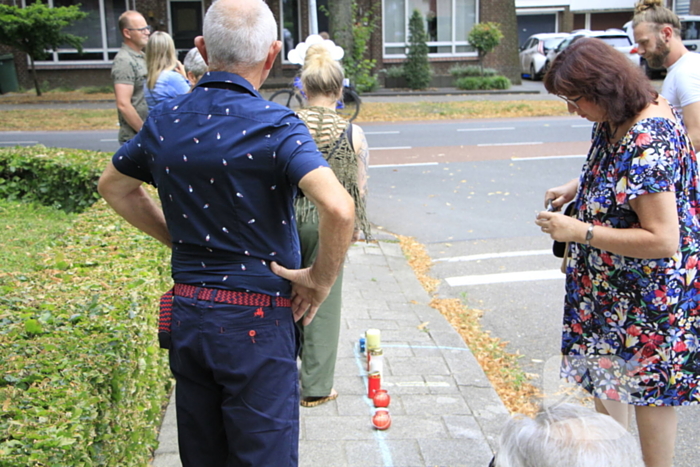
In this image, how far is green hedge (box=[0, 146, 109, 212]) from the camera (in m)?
6.61

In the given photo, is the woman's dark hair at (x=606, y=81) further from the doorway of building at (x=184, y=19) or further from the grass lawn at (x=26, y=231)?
the doorway of building at (x=184, y=19)

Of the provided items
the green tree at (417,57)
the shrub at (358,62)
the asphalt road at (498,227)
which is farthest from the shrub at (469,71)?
the asphalt road at (498,227)

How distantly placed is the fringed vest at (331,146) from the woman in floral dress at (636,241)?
1038 mm

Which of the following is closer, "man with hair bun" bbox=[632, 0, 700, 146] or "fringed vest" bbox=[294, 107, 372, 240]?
A: "fringed vest" bbox=[294, 107, 372, 240]

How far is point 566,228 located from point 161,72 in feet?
12.3

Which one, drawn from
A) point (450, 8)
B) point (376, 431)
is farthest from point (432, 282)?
point (450, 8)

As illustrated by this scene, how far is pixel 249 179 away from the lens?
203 centimetres

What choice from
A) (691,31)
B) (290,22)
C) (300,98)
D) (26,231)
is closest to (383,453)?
(300,98)

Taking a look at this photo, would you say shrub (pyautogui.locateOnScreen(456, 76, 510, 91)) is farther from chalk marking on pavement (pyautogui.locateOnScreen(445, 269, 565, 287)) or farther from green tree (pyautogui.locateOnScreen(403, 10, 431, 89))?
chalk marking on pavement (pyautogui.locateOnScreen(445, 269, 565, 287))

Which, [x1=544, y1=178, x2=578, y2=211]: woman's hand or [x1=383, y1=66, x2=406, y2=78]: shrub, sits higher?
[x1=383, y1=66, x2=406, y2=78]: shrub

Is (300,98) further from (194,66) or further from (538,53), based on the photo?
(538,53)

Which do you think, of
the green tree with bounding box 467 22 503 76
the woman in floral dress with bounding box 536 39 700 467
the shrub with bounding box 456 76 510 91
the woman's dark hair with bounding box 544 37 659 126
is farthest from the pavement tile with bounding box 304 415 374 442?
the green tree with bounding box 467 22 503 76

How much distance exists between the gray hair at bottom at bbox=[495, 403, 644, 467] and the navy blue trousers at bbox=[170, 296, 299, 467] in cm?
79

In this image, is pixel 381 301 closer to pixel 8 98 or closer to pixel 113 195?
pixel 113 195
